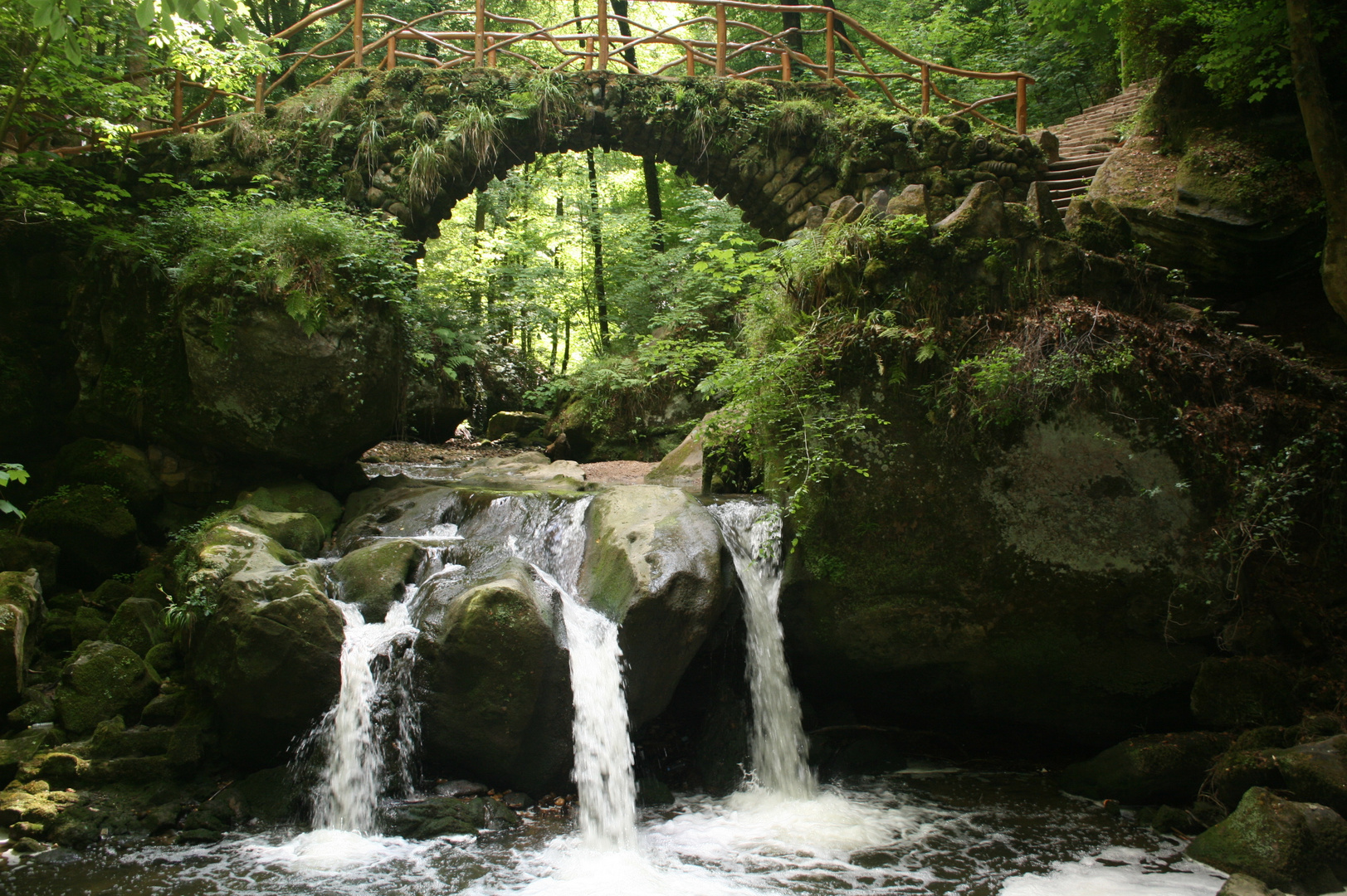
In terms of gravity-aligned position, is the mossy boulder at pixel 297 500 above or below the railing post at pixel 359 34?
below

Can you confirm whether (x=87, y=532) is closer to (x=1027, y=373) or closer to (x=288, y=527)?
(x=288, y=527)

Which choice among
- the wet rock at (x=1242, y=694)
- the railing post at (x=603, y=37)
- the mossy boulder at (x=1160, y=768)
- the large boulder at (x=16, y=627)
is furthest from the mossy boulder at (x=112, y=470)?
the wet rock at (x=1242, y=694)

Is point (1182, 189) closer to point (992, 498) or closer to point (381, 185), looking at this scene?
point (992, 498)

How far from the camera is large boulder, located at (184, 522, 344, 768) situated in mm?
5246

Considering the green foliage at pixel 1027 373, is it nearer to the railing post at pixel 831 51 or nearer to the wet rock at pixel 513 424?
the railing post at pixel 831 51

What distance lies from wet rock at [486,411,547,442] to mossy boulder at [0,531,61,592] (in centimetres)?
818

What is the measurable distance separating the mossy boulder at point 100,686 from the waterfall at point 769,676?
15.1 feet

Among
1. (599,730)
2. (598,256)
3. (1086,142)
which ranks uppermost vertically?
(1086,142)

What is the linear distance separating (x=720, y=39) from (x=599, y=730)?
1072 centimetres

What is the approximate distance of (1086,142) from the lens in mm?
12172

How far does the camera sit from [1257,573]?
19.0 feet


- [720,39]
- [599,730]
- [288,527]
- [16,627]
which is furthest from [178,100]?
[599,730]

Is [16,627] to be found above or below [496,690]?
above

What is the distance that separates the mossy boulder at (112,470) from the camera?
7.37 meters
